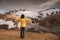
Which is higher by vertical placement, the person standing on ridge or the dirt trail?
the person standing on ridge

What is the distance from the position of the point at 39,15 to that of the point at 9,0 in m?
0.77

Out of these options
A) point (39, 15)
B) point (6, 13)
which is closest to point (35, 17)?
point (39, 15)

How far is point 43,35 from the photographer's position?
3.67 metres

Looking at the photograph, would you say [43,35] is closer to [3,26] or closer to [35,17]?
[35,17]

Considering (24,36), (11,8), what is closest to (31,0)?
(11,8)

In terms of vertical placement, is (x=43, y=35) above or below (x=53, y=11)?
below

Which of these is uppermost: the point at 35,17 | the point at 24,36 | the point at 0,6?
the point at 0,6

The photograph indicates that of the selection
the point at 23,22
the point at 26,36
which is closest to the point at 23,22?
the point at 23,22

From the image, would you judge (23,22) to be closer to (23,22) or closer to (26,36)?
(23,22)

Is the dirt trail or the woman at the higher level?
the woman

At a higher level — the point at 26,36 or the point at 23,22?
the point at 23,22

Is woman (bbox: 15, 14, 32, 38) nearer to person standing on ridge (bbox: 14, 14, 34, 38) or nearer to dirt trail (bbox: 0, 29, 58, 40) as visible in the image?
person standing on ridge (bbox: 14, 14, 34, 38)

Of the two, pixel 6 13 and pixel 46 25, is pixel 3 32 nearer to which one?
pixel 6 13

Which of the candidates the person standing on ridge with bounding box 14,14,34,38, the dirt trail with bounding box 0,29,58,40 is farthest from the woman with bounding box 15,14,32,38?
the dirt trail with bounding box 0,29,58,40
